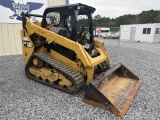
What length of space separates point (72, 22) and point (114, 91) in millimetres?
2144

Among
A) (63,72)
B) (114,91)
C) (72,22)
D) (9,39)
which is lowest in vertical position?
(114,91)

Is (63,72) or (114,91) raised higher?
(63,72)

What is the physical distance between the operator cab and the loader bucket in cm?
119

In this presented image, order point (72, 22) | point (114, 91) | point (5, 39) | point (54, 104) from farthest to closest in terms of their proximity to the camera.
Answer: point (5, 39) < point (72, 22) < point (114, 91) < point (54, 104)

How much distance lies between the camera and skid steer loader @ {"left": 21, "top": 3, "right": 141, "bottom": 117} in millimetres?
3848

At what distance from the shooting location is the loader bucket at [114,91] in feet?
11.1

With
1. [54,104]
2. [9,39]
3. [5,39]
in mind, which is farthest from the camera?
[9,39]

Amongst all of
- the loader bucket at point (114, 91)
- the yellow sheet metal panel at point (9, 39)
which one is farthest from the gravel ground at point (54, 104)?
the yellow sheet metal panel at point (9, 39)

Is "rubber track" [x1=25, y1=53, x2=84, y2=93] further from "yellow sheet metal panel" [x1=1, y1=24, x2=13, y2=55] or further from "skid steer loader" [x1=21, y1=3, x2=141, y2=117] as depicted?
"yellow sheet metal panel" [x1=1, y1=24, x2=13, y2=55]

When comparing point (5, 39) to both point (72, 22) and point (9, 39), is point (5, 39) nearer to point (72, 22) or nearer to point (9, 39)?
point (9, 39)

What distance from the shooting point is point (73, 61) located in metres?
4.42

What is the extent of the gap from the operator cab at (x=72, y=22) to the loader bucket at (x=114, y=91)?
3.91 ft

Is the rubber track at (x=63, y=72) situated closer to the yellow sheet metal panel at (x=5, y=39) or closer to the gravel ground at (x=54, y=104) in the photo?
the gravel ground at (x=54, y=104)

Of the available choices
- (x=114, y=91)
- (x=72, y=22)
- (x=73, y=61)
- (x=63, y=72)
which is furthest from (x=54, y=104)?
(x=72, y=22)
